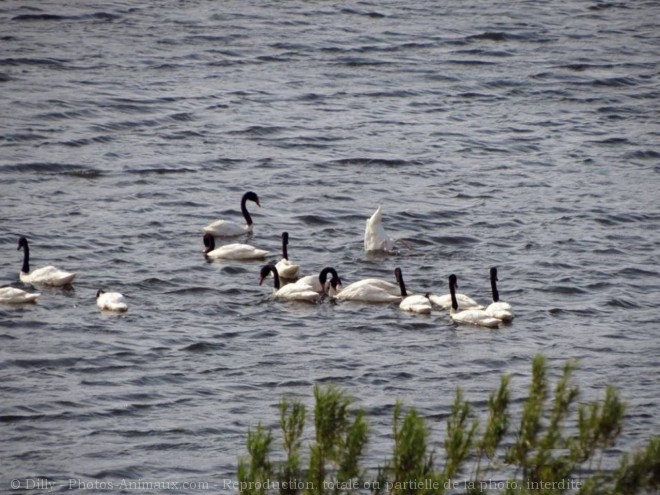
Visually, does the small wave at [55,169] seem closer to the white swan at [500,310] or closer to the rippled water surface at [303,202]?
the rippled water surface at [303,202]

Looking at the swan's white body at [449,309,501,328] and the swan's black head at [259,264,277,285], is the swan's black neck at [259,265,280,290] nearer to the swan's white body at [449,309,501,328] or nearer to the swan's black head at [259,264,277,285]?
the swan's black head at [259,264,277,285]

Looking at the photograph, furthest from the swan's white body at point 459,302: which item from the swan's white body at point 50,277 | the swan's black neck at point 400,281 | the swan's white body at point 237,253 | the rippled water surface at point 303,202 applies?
the swan's white body at point 50,277

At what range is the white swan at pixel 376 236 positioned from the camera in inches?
760

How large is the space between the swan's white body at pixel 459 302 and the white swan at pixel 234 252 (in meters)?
3.11

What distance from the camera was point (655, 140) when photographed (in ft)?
87.9

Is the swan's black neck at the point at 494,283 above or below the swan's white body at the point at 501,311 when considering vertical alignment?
above

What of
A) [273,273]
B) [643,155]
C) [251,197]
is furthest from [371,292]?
[643,155]

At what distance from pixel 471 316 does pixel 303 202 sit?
646 cm

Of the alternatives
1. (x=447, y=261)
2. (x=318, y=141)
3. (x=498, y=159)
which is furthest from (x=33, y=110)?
(x=447, y=261)

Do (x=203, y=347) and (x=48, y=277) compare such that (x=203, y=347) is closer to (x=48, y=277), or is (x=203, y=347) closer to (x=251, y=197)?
(x=48, y=277)

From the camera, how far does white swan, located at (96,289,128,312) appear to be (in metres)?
16.6

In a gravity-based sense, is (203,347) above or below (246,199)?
below

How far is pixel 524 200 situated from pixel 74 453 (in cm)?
1185

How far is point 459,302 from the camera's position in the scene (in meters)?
16.8
